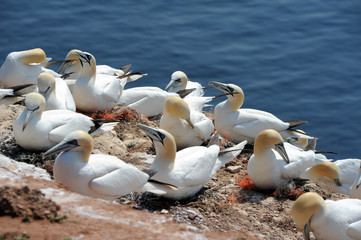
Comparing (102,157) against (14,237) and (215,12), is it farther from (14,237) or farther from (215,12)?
(215,12)

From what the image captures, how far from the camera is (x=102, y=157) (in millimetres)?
7531

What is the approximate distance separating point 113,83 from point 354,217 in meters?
4.61

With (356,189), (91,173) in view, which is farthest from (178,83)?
(91,173)

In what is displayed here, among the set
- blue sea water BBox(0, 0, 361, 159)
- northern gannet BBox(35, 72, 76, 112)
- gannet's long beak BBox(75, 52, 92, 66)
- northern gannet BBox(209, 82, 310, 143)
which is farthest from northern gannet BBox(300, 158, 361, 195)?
gannet's long beak BBox(75, 52, 92, 66)

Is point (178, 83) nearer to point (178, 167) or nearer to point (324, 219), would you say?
point (178, 167)

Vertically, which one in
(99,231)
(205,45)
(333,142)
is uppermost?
(99,231)

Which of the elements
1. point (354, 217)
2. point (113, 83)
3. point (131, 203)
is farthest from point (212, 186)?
point (113, 83)

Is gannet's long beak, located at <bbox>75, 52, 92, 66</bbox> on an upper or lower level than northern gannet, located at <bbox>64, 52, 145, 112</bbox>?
upper

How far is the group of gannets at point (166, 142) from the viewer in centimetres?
732

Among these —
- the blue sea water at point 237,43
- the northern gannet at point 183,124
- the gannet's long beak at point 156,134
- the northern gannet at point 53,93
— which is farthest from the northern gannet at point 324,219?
the blue sea water at point 237,43

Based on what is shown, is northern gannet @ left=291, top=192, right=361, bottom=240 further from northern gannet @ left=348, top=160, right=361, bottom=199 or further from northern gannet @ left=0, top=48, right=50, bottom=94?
northern gannet @ left=0, top=48, right=50, bottom=94

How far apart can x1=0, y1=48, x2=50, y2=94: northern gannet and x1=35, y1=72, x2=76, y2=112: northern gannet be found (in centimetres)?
95

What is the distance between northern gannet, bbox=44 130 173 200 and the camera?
7.16 metres

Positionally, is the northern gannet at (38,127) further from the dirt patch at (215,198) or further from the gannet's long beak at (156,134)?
the gannet's long beak at (156,134)
